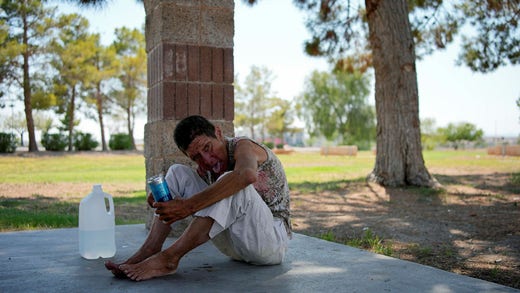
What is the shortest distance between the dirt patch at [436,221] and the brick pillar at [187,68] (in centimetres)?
210

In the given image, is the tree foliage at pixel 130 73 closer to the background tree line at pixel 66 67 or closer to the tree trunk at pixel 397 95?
the background tree line at pixel 66 67

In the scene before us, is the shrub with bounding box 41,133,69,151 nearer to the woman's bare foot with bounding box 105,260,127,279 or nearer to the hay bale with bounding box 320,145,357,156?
the hay bale with bounding box 320,145,357,156

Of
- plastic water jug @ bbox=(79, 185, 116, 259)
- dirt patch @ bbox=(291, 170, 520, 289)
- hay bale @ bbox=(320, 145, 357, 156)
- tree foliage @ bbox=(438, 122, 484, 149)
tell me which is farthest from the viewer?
tree foliage @ bbox=(438, 122, 484, 149)

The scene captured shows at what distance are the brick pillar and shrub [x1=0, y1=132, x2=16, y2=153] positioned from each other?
21629mm

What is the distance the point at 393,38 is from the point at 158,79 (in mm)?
6556

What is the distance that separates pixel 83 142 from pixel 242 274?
2680cm

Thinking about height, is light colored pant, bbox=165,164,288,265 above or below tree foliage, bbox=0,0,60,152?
below

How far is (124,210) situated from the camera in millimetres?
7656

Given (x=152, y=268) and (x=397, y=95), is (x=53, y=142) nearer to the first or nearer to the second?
(x=397, y=95)

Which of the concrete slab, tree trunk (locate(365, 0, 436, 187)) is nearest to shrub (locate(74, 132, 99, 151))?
tree trunk (locate(365, 0, 436, 187))

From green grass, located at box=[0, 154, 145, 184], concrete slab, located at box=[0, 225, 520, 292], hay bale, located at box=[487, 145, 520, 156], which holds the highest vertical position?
hay bale, located at box=[487, 145, 520, 156]

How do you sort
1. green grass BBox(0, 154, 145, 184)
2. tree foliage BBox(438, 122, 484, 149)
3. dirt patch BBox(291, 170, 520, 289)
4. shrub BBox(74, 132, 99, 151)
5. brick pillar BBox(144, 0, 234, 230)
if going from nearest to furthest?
brick pillar BBox(144, 0, 234, 230), dirt patch BBox(291, 170, 520, 289), green grass BBox(0, 154, 145, 184), shrub BBox(74, 132, 99, 151), tree foliage BBox(438, 122, 484, 149)

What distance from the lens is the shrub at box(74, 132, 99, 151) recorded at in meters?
27.7

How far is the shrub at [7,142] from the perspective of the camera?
899 inches
